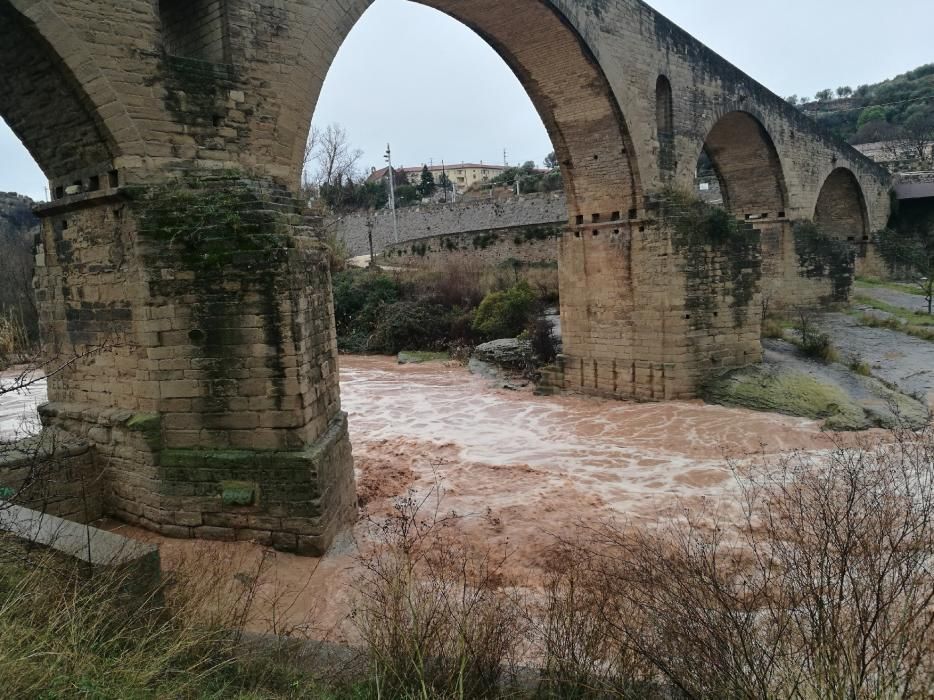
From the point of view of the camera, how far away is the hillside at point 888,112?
3956 cm

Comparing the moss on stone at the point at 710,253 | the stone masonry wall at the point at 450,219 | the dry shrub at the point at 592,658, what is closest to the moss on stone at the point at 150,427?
the dry shrub at the point at 592,658

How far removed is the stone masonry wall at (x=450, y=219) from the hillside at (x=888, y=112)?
80.4 ft

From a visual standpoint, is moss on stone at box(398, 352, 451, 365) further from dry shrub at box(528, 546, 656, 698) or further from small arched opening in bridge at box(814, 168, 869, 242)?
dry shrub at box(528, 546, 656, 698)

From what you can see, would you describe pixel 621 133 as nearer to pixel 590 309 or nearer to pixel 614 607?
pixel 590 309

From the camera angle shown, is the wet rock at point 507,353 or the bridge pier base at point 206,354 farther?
the wet rock at point 507,353

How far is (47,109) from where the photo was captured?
4734 millimetres

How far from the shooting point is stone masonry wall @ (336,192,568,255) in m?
26.0

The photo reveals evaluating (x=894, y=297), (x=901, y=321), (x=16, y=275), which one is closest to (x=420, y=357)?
(x=901, y=321)

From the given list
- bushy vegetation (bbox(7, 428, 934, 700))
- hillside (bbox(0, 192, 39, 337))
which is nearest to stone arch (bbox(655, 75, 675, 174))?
bushy vegetation (bbox(7, 428, 934, 700))

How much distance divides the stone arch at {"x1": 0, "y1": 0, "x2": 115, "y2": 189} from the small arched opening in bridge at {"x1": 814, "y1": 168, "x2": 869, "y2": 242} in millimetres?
20841

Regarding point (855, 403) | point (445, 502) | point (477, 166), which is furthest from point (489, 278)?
point (477, 166)

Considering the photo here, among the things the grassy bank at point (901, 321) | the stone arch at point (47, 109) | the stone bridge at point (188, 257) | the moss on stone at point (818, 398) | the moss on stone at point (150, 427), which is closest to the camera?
the stone arch at point (47, 109)

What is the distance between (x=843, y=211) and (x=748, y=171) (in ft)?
27.1

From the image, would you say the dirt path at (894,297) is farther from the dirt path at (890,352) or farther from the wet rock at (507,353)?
the wet rock at (507,353)
